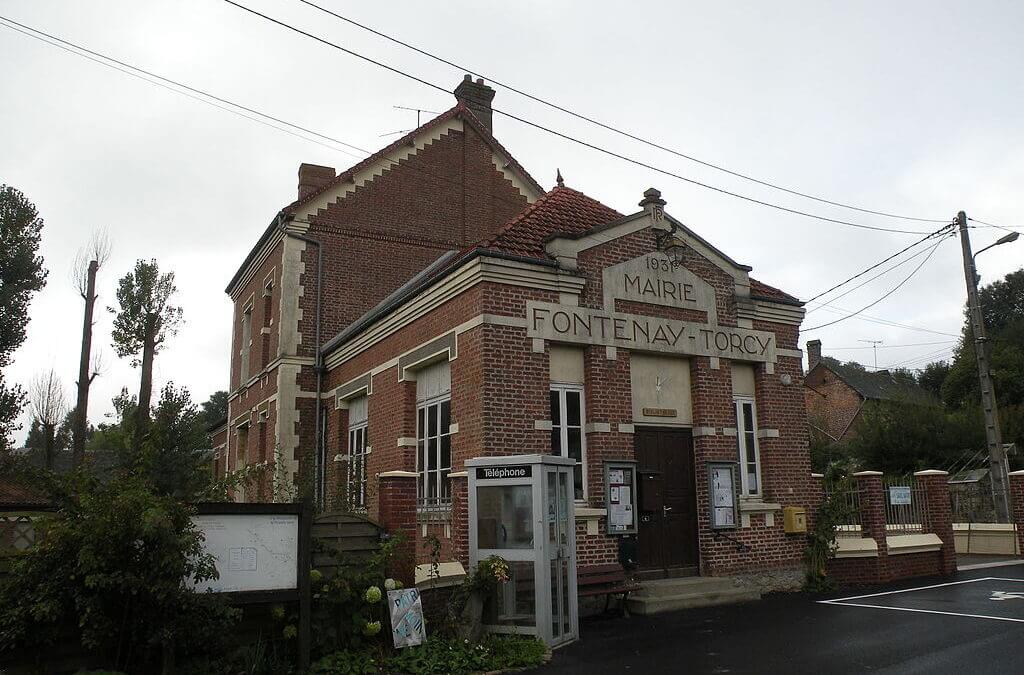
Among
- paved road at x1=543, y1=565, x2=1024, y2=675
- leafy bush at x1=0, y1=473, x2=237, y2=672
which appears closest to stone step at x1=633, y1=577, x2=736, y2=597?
paved road at x1=543, y1=565, x2=1024, y2=675

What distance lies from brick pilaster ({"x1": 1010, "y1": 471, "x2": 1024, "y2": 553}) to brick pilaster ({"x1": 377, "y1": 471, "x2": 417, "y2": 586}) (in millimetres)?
14929

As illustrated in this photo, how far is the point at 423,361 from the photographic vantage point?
12664mm

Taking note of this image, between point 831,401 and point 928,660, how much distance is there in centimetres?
Answer: 4353

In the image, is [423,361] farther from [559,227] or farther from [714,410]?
[714,410]

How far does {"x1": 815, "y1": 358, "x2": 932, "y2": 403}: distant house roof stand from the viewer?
45.6 metres

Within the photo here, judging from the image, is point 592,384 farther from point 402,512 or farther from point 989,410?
point 989,410

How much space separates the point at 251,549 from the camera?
294 inches

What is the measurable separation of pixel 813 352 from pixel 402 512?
1954 inches

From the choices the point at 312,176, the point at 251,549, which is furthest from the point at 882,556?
the point at 312,176

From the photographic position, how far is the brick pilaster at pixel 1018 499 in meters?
17.5

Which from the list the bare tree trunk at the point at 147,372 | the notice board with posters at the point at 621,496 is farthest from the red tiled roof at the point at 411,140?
the bare tree trunk at the point at 147,372

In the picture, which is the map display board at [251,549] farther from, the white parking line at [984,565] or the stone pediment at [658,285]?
the white parking line at [984,565]

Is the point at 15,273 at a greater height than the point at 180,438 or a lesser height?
greater

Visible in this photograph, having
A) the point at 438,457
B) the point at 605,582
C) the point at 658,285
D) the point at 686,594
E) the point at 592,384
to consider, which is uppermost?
the point at 658,285
